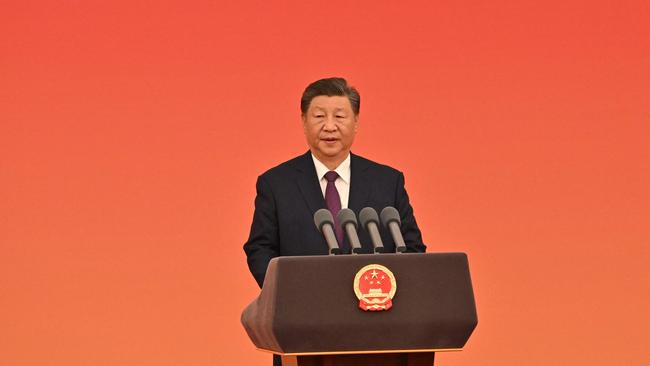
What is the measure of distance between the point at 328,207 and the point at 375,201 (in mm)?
108

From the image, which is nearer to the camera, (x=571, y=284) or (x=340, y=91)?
(x=340, y=91)

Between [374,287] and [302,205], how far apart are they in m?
0.74

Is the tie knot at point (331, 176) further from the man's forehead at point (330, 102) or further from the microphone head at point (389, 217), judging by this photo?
the microphone head at point (389, 217)

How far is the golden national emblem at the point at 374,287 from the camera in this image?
1874mm

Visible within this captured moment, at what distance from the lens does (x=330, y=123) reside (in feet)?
8.43

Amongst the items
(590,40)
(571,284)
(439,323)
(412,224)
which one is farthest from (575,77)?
(439,323)

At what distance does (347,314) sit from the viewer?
73.9 inches

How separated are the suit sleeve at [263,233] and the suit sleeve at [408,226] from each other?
0.95 feet

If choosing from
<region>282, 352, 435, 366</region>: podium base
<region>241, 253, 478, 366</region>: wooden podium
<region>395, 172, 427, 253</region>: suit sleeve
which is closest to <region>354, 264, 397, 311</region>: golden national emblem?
<region>241, 253, 478, 366</region>: wooden podium

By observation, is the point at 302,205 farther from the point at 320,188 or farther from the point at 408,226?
the point at 408,226

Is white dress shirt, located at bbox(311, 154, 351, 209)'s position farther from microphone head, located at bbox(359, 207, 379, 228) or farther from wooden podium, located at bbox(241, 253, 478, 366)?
wooden podium, located at bbox(241, 253, 478, 366)

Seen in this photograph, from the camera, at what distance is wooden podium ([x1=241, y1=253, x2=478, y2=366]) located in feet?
6.13

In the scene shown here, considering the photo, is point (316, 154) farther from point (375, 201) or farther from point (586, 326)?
point (586, 326)

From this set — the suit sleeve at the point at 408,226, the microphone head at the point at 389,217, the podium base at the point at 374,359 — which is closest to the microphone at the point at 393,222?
the microphone head at the point at 389,217
